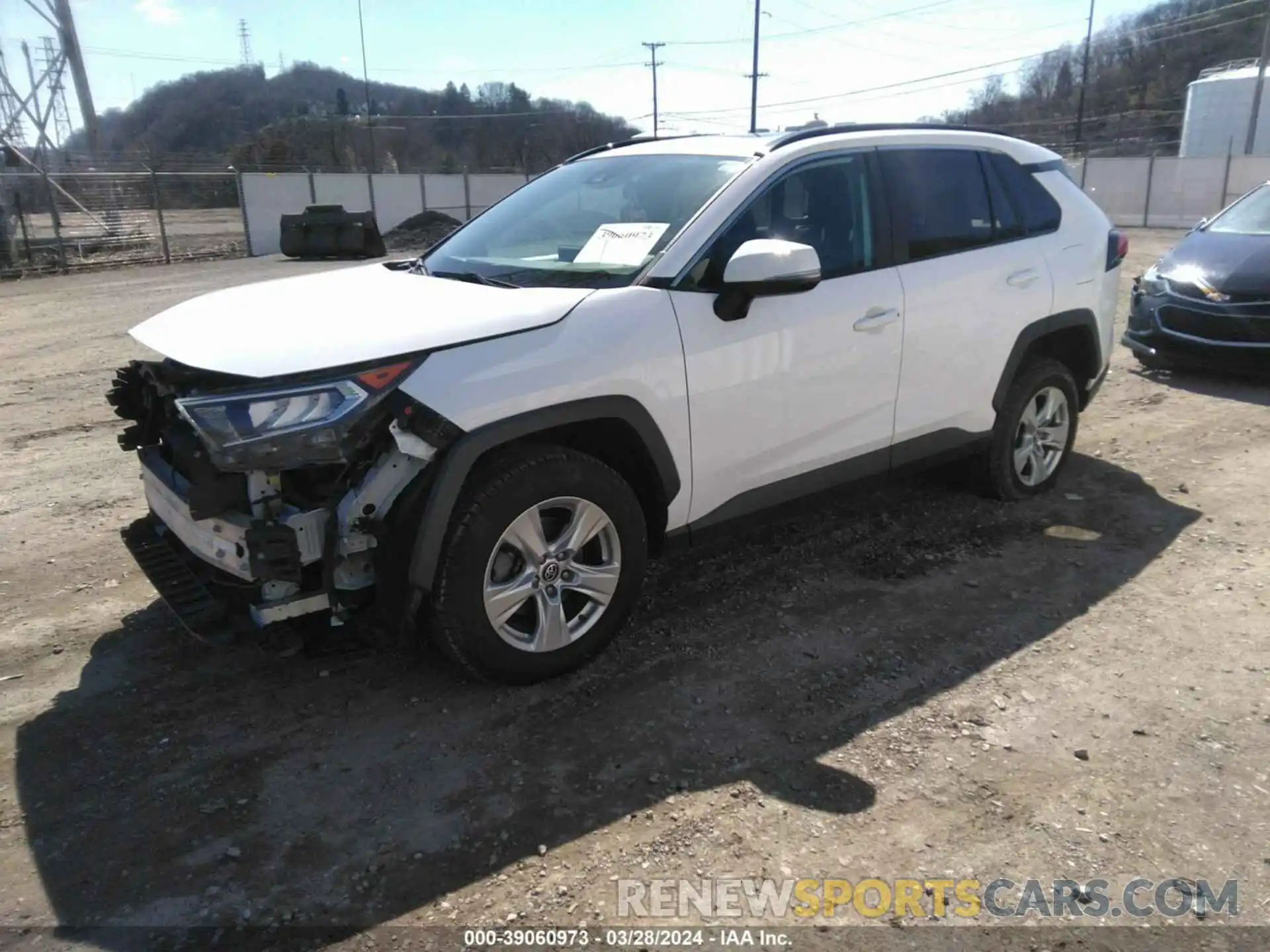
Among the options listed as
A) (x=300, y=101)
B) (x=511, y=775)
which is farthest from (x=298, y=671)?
(x=300, y=101)

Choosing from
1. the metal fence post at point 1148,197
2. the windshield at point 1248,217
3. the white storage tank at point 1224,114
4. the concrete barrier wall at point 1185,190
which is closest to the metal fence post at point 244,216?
the windshield at point 1248,217

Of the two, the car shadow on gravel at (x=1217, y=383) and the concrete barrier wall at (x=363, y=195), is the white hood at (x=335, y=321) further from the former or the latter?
the concrete barrier wall at (x=363, y=195)

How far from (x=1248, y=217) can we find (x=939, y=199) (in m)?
5.72

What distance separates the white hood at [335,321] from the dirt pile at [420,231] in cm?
2245

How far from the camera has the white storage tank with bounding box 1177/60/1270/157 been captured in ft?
149

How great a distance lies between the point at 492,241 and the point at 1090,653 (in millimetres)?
3010

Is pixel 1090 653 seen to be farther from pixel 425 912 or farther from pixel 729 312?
pixel 425 912

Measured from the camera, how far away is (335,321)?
312 cm

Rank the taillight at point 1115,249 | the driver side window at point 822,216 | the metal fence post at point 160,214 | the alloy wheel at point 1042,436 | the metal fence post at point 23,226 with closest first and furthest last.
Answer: the driver side window at point 822,216
the alloy wheel at point 1042,436
the taillight at point 1115,249
the metal fence post at point 23,226
the metal fence post at point 160,214

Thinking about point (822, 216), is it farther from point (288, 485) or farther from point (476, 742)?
point (476, 742)

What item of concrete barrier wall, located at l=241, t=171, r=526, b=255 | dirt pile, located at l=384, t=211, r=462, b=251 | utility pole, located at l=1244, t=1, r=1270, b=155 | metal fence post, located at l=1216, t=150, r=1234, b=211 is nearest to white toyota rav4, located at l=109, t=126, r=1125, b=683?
concrete barrier wall, located at l=241, t=171, r=526, b=255

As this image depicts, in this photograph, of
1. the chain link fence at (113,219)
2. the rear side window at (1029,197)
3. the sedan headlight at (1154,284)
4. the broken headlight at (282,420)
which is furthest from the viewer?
the chain link fence at (113,219)

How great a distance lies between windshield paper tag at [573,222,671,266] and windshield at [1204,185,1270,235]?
22.5ft

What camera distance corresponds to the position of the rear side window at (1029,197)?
4.83 m
